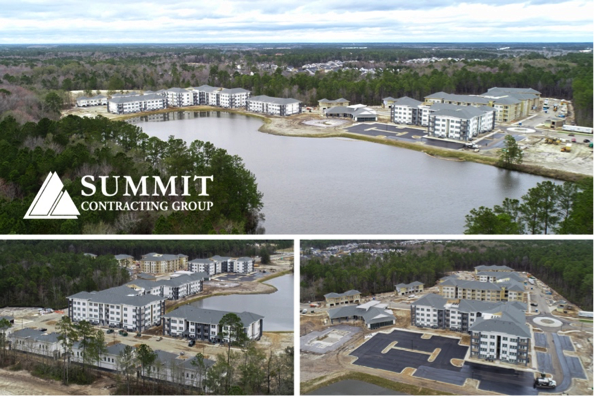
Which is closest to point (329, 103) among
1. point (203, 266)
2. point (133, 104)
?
point (133, 104)

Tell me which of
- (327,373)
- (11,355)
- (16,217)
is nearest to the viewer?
(327,373)

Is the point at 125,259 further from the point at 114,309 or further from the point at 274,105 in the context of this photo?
the point at 274,105

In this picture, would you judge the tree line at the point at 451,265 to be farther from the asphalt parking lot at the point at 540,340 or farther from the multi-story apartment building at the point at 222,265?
the multi-story apartment building at the point at 222,265

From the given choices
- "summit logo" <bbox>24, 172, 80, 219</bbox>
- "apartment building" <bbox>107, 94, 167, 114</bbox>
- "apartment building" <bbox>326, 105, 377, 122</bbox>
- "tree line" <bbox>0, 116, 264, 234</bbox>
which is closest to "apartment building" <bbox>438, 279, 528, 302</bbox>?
"tree line" <bbox>0, 116, 264, 234</bbox>

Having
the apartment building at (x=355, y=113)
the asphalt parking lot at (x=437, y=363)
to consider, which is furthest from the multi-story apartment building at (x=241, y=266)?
the apartment building at (x=355, y=113)

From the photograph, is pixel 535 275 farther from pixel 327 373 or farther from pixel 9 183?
pixel 9 183

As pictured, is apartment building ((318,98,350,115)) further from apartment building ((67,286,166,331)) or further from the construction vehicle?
the construction vehicle

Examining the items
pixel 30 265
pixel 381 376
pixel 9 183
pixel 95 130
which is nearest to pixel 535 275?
pixel 381 376
